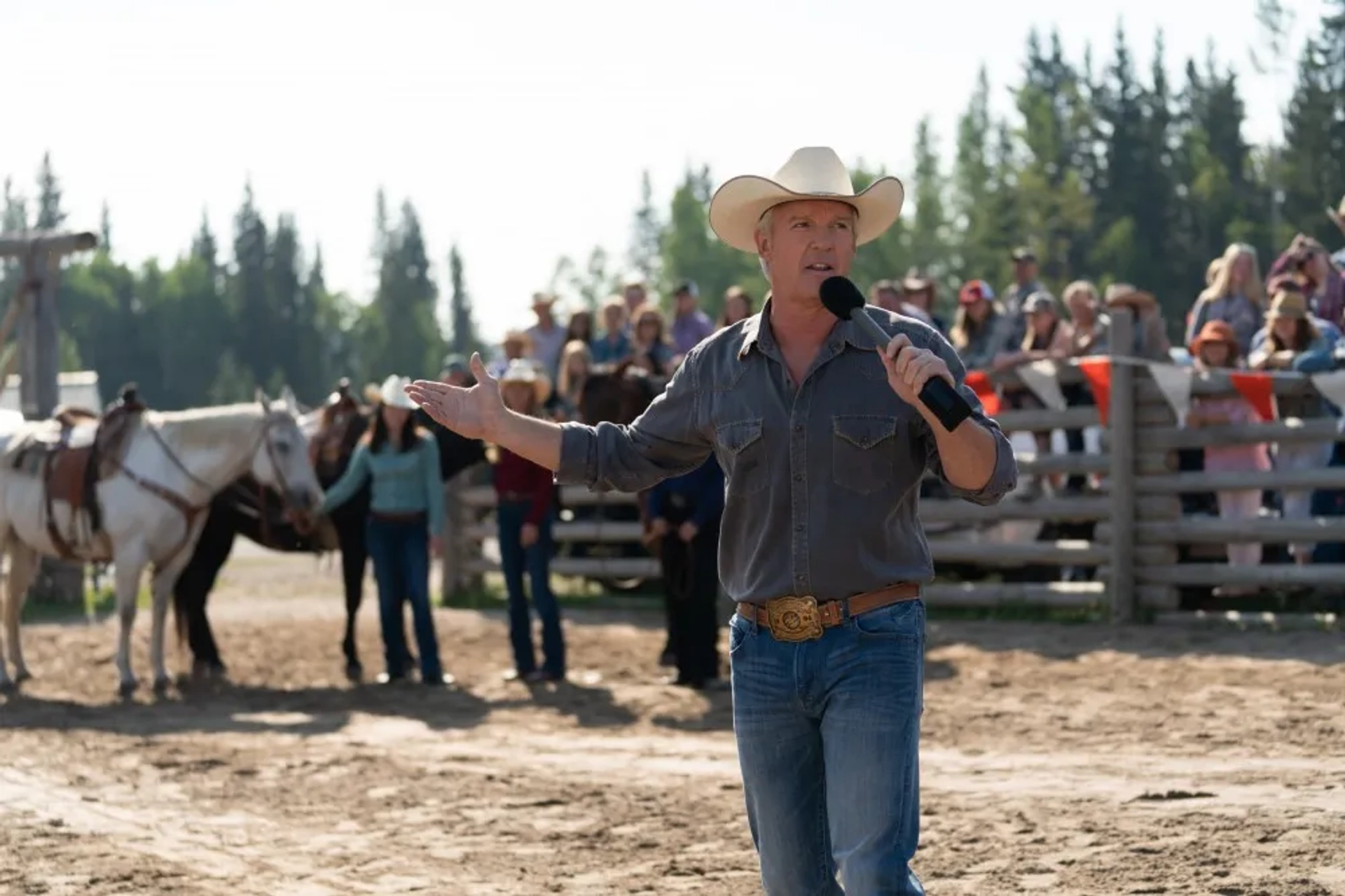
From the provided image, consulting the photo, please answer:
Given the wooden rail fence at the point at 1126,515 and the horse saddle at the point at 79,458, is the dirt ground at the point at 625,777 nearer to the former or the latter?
the wooden rail fence at the point at 1126,515

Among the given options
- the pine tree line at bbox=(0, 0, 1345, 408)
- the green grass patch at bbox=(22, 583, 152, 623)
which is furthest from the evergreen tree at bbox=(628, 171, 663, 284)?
the green grass patch at bbox=(22, 583, 152, 623)

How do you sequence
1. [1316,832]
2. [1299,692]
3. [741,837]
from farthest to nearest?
[1299,692], [741,837], [1316,832]

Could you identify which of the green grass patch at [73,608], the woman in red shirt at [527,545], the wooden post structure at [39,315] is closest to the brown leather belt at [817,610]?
the woman in red shirt at [527,545]

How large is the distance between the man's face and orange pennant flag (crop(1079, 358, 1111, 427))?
9601mm

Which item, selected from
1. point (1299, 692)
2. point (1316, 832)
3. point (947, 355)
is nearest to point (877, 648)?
point (947, 355)

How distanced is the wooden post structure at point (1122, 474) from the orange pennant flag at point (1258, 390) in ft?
2.82

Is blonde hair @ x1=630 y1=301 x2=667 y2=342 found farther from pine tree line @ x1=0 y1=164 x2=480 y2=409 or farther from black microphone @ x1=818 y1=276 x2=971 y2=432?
pine tree line @ x1=0 y1=164 x2=480 y2=409

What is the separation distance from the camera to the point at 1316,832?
722 cm

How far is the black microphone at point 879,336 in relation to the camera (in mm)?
4082

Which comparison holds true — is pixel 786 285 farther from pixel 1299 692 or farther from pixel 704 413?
pixel 1299 692

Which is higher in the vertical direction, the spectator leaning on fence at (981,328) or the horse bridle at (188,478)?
the spectator leaning on fence at (981,328)

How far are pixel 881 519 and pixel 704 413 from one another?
557 millimetres

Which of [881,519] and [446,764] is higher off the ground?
[881,519]

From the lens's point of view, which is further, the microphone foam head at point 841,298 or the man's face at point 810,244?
the man's face at point 810,244
